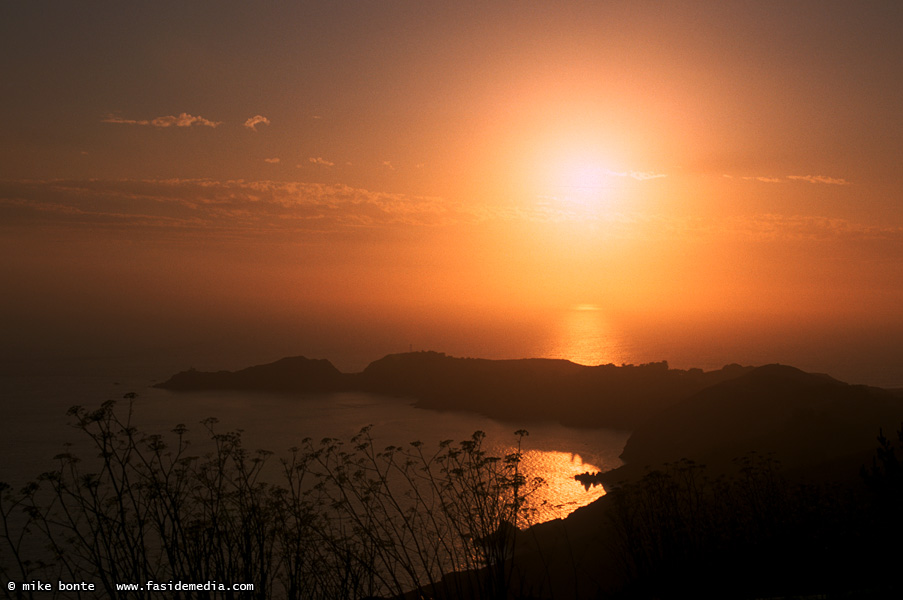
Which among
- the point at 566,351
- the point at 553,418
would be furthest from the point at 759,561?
the point at 566,351

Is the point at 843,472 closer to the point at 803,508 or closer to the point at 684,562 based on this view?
the point at 803,508

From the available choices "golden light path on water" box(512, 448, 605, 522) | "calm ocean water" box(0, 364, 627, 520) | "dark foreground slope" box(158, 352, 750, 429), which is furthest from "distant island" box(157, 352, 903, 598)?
"calm ocean water" box(0, 364, 627, 520)

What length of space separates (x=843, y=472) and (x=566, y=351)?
17943 cm

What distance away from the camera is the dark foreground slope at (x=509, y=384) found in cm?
8012

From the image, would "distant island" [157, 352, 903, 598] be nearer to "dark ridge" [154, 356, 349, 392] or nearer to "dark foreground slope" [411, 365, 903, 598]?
A: "dark foreground slope" [411, 365, 903, 598]

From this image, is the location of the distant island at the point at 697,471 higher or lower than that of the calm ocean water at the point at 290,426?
higher

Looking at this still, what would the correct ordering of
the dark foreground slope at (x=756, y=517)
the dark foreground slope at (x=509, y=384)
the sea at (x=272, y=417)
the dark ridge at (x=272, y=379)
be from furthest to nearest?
the dark ridge at (x=272, y=379), the dark foreground slope at (x=509, y=384), the sea at (x=272, y=417), the dark foreground slope at (x=756, y=517)

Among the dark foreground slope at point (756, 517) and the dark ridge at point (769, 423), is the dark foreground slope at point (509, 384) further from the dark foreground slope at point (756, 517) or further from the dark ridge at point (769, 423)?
the dark foreground slope at point (756, 517)

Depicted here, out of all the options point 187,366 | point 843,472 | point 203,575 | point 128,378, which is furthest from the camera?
point 187,366

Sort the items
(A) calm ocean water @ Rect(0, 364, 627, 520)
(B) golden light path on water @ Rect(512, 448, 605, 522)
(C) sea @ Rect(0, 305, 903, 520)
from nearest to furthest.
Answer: (B) golden light path on water @ Rect(512, 448, 605, 522), (A) calm ocean water @ Rect(0, 364, 627, 520), (C) sea @ Rect(0, 305, 903, 520)

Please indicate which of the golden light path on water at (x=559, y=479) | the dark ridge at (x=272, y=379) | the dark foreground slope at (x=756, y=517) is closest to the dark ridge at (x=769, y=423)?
the dark foreground slope at (x=756, y=517)

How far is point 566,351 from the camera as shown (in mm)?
198125

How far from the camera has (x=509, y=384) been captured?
95.2 metres

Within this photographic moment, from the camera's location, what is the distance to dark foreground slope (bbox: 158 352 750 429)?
263ft
